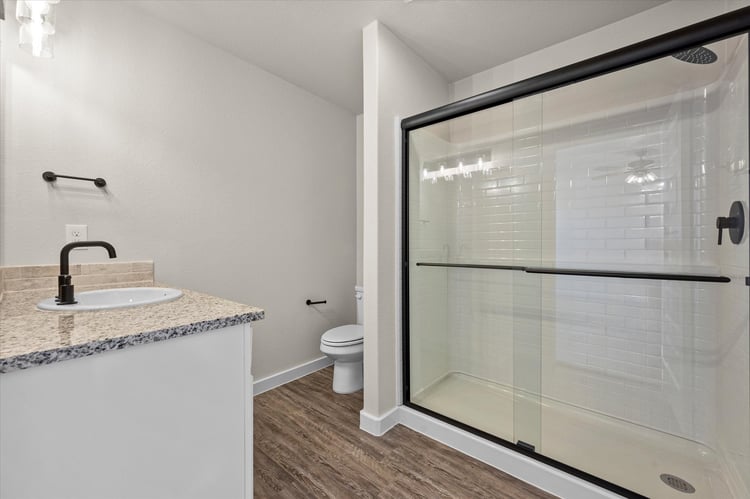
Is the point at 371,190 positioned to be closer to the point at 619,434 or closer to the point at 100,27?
the point at 100,27

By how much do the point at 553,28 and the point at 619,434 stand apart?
7.82 feet

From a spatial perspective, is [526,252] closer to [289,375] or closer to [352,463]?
[352,463]

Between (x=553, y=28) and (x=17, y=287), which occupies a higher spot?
(x=553, y=28)

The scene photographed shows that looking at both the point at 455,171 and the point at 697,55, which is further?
the point at 455,171

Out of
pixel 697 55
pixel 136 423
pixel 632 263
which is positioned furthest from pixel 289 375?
pixel 697 55

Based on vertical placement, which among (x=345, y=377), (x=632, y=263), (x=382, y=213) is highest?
(x=382, y=213)

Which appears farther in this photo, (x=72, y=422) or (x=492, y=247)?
(x=492, y=247)

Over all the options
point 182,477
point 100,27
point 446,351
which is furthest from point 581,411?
point 100,27

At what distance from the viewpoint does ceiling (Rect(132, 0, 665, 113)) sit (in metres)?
1.81

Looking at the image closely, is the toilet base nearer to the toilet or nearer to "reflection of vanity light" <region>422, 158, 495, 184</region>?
the toilet

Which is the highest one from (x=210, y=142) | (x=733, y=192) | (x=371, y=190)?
(x=210, y=142)

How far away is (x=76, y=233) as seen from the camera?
1619 mm

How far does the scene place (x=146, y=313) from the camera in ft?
3.30

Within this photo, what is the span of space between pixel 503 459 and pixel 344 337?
1247mm
